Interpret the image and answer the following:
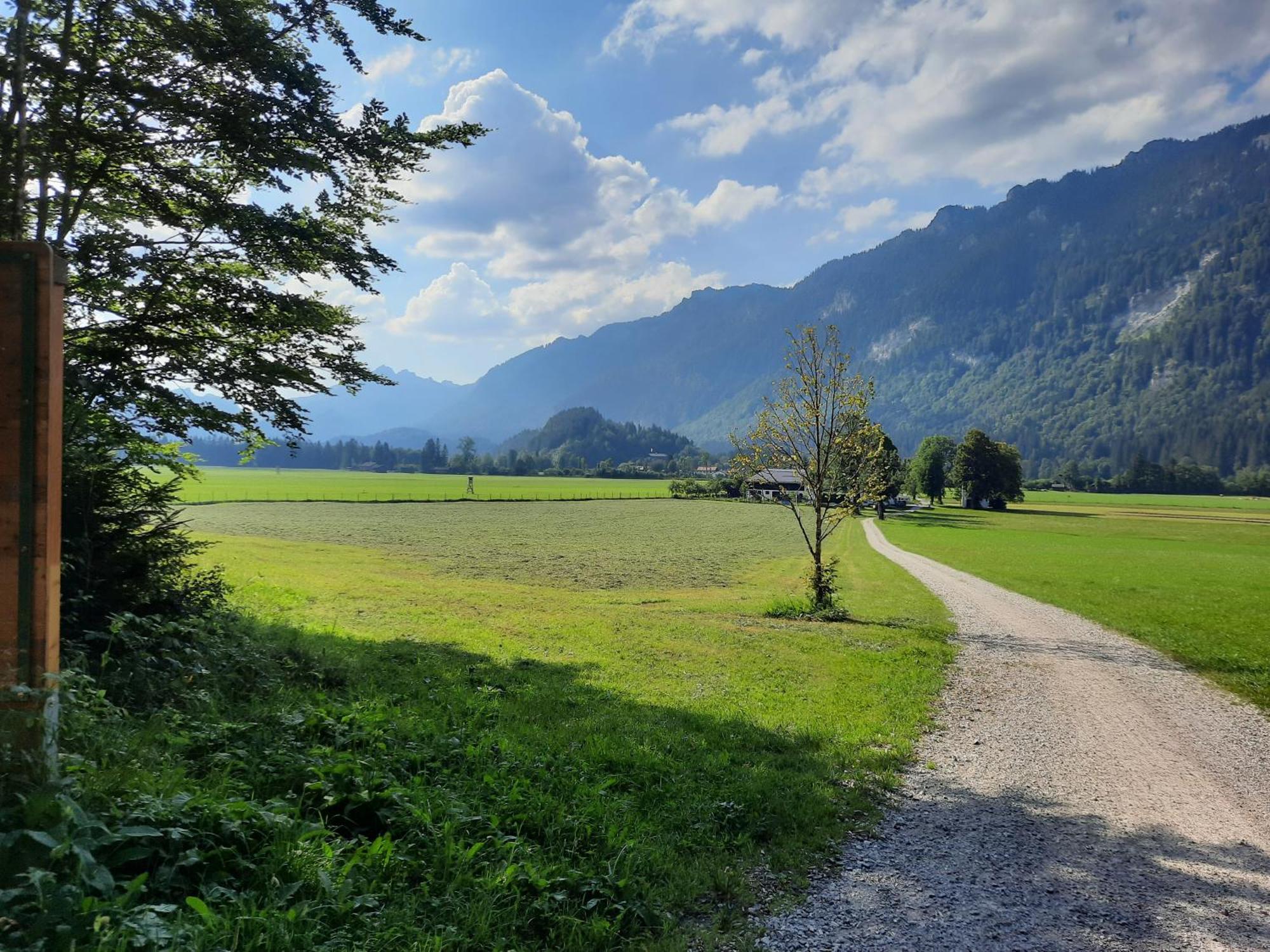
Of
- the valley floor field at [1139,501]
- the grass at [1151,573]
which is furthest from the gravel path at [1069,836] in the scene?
the valley floor field at [1139,501]

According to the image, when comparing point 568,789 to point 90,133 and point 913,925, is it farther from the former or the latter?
point 90,133

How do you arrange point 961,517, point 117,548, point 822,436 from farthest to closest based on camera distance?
point 961,517, point 822,436, point 117,548

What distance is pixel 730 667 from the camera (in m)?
12.3

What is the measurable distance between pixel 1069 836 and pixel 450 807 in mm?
5723

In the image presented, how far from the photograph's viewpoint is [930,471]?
325 ft

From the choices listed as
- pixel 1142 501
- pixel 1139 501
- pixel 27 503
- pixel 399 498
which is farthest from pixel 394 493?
pixel 1142 501

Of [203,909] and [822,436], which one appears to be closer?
[203,909]

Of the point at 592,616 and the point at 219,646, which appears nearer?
the point at 219,646

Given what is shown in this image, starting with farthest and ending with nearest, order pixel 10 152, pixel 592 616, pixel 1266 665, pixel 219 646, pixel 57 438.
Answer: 1. pixel 592 616
2. pixel 1266 665
3. pixel 219 646
4. pixel 10 152
5. pixel 57 438

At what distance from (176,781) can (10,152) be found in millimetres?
7390

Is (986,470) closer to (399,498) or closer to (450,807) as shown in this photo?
(399,498)

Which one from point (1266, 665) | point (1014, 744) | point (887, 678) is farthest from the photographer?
point (1266, 665)

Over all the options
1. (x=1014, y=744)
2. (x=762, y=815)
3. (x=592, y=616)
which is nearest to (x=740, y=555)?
(x=592, y=616)

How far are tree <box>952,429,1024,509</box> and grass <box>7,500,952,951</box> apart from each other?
90.5 metres
